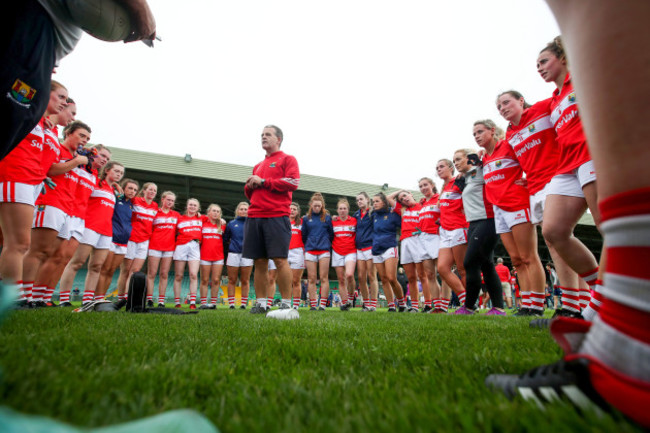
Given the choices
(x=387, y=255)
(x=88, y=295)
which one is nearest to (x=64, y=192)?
(x=88, y=295)

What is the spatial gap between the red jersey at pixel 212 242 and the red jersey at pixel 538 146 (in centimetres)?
734

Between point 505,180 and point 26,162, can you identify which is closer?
point 26,162

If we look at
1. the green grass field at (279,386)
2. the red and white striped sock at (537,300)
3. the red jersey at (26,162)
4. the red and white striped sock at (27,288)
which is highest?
the red jersey at (26,162)

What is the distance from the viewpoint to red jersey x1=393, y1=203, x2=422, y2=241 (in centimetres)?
746

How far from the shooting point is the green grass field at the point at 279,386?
0.59 metres

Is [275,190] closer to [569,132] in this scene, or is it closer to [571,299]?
[569,132]

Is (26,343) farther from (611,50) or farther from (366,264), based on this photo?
(366,264)

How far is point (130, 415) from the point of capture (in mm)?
604

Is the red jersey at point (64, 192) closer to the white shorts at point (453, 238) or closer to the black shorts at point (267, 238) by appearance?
→ the black shorts at point (267, 238)

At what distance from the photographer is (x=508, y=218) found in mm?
4230

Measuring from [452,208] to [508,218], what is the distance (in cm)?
190

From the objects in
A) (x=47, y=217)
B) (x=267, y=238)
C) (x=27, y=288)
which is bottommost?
(x=27, y=288)

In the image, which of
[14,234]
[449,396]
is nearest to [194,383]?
[449,396]

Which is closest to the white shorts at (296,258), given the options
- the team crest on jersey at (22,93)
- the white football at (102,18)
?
the white football at (102,18)
